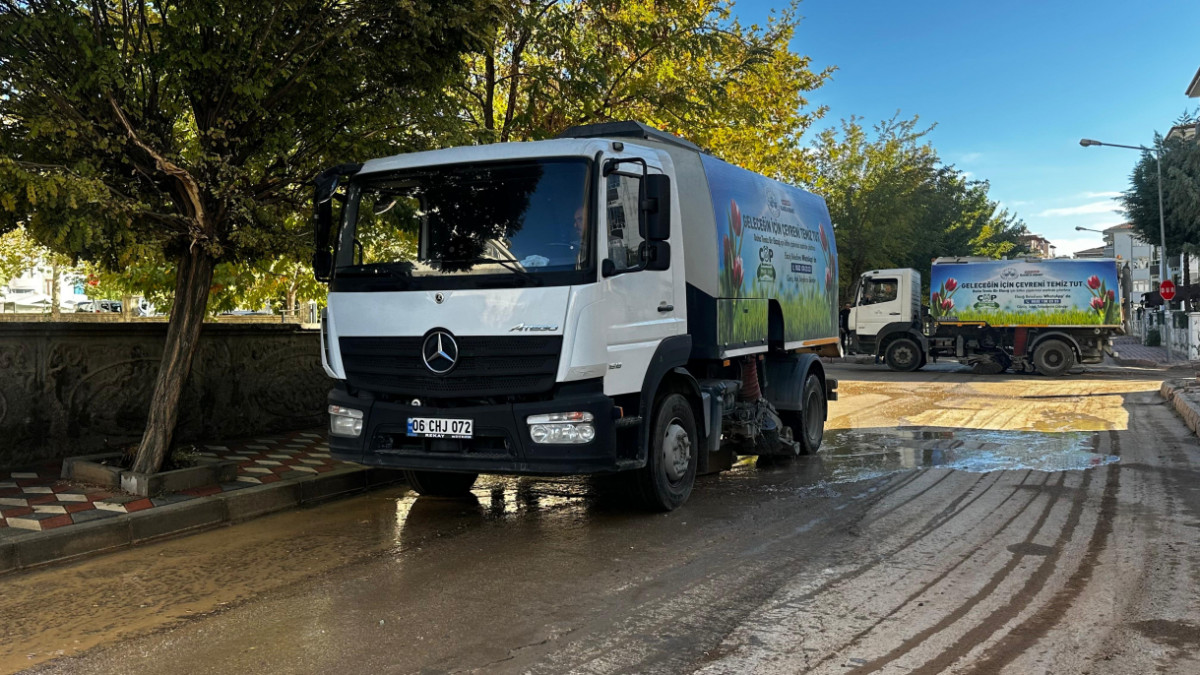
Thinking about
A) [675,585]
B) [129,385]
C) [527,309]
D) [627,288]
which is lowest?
[675,585]

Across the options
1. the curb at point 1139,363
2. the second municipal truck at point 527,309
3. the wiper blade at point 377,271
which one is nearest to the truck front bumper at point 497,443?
the second municipal truck at point 527,309

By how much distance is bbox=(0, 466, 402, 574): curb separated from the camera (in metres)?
5.85

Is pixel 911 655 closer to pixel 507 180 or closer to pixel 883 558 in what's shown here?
pixel 883 558

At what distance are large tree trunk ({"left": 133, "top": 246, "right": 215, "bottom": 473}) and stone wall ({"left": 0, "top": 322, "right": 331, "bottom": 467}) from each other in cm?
77

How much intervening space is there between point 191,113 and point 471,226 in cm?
399

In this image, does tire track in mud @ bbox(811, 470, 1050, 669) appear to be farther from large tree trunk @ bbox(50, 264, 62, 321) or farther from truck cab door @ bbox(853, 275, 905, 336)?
truck cab door @ bbox(853, 275, 905, 336)

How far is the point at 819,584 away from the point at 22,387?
7481mm

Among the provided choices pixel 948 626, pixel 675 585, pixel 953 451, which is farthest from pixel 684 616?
pixel 953 451

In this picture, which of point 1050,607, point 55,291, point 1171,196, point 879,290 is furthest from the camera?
point 1171,196

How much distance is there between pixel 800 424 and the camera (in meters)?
9.84

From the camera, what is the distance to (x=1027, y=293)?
23609 mm

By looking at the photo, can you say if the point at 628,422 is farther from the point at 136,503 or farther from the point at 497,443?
the point at 136,503

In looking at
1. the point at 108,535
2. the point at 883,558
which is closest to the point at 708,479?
the point at 883,558

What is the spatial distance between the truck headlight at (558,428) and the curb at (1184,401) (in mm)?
9092
